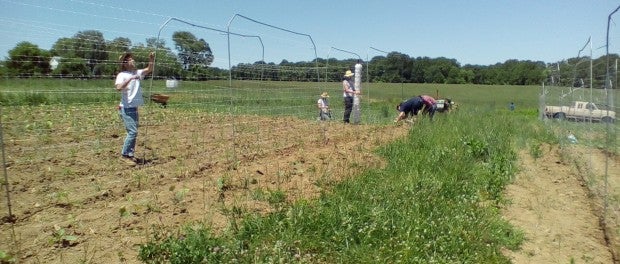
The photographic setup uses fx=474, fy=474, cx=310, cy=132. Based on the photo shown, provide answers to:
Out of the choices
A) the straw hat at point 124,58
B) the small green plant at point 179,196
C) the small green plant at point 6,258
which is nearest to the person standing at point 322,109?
the straw hat at point 124,58

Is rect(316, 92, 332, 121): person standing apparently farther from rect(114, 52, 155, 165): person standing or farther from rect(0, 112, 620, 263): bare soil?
rect(114, 52, 155, 165): person standing

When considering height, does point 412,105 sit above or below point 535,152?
above

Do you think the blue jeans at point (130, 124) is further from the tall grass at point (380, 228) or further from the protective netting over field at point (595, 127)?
the protective netting over field at point (595, 127)

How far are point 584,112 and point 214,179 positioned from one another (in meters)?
7.25

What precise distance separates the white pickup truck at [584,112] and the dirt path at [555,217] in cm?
105

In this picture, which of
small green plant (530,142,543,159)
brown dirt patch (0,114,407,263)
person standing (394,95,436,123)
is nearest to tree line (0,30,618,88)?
brown dirt patch (0,114,407,263)

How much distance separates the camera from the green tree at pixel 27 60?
17.1 feet

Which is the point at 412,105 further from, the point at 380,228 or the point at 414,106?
the point at 380,228

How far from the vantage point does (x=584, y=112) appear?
9070mm

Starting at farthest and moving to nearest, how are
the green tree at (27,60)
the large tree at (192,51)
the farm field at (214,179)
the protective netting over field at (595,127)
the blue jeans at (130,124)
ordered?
the large tree at (192,51)
the blue jeans at (130,124)
the protective netting over field at (595,127)
the green tree at (27,60)
the farm field at (214,179)

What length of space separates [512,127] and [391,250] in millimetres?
10388

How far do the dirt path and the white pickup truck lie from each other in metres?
1.05

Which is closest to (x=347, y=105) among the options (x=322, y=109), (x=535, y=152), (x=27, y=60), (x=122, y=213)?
(x=322, y=109)

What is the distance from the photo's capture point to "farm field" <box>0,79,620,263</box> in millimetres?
4199
